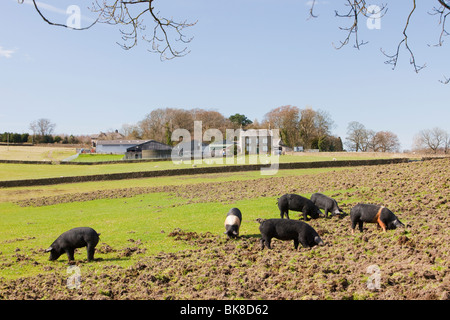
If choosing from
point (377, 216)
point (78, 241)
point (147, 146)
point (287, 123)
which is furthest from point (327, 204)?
point (287, 123)

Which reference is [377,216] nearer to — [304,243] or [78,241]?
[304,243]

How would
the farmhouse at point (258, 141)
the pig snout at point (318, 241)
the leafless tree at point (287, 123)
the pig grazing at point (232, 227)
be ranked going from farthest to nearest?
the leafless tree at point (287, 123) → the farmhouse at point (258, 141) → the pig grazing at point (232, 227) → the pig snout at point (318, 241)

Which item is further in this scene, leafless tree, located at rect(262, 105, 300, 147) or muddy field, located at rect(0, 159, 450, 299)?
leafless tree, located at rect(262, 105, 300, 147)

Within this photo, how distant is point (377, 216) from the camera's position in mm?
10875

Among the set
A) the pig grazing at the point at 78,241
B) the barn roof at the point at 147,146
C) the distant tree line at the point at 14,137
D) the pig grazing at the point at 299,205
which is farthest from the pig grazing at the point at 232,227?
the distant tree line at the point at 14,137

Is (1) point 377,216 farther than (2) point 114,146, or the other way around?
(2) point 114,146

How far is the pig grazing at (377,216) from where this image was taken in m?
10.8

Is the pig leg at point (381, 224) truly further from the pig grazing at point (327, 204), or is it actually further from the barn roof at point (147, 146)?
the barn roof at point (147, 146)

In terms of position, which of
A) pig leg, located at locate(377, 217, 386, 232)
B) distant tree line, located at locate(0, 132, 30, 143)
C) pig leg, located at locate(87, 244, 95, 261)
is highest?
distant tree line, located at locate(0, 132, 30, 143)

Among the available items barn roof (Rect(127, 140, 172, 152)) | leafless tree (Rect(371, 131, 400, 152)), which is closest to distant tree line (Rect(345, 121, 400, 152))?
leafless tree (Rect(371, 131, 400, 152))

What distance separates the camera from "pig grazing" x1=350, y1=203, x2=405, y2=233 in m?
10.8

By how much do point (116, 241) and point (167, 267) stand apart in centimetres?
494

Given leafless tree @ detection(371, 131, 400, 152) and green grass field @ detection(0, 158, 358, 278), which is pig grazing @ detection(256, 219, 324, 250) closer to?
green grass field @ detection(0, 158, 358, 278)

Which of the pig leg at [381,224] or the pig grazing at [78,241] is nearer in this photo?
the pig grazing at [78,241]
